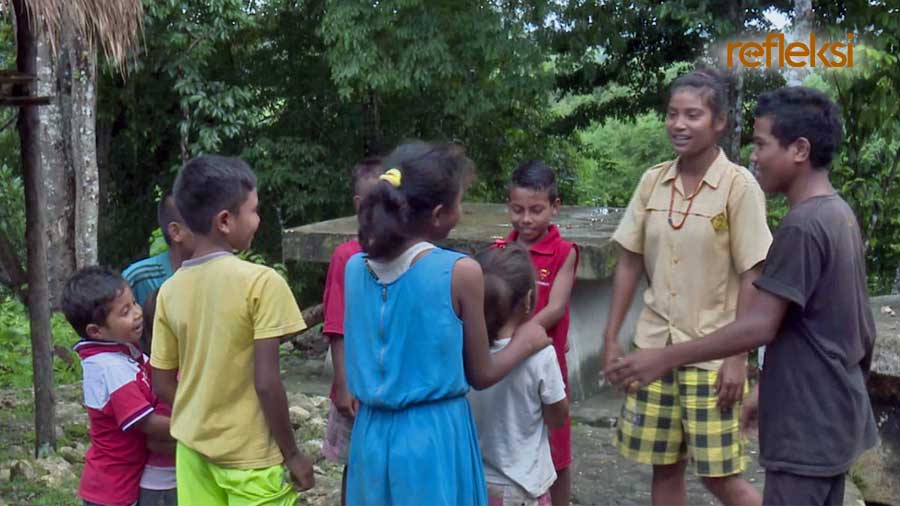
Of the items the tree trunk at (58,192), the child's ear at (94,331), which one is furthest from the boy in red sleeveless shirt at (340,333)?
the tree trunk at (58,192)

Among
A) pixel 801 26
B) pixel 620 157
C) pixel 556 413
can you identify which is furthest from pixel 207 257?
pixel 620 157

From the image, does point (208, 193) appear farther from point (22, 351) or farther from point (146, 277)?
point (22, 351)

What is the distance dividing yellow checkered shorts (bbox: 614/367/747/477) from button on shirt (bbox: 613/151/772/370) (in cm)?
10

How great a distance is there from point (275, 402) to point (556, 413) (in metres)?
0.83

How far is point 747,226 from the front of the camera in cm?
333

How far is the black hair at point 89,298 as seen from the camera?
127 inches

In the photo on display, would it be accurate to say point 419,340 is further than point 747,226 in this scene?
No

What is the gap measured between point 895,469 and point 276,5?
325 inches

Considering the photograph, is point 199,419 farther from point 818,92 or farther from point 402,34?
point 402,34

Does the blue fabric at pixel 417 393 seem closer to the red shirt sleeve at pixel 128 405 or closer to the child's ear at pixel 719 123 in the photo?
the red shirt sleeve at pixel 128 405

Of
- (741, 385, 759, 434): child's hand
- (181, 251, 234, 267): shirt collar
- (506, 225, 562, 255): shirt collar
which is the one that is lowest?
(741, 385, 759, 434): child's hand

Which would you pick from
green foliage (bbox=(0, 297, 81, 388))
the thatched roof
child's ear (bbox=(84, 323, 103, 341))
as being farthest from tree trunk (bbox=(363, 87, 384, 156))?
child's ear (bbox=(84, 323, 103, 341))

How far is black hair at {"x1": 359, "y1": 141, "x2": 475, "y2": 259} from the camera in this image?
273 cm

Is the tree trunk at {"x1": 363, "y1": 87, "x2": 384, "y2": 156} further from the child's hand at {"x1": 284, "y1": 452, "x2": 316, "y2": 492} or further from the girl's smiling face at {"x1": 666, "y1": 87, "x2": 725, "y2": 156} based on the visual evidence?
the child's hand at {"x1": 284, "y1": 452, "x2": 316, "y2": 492}
